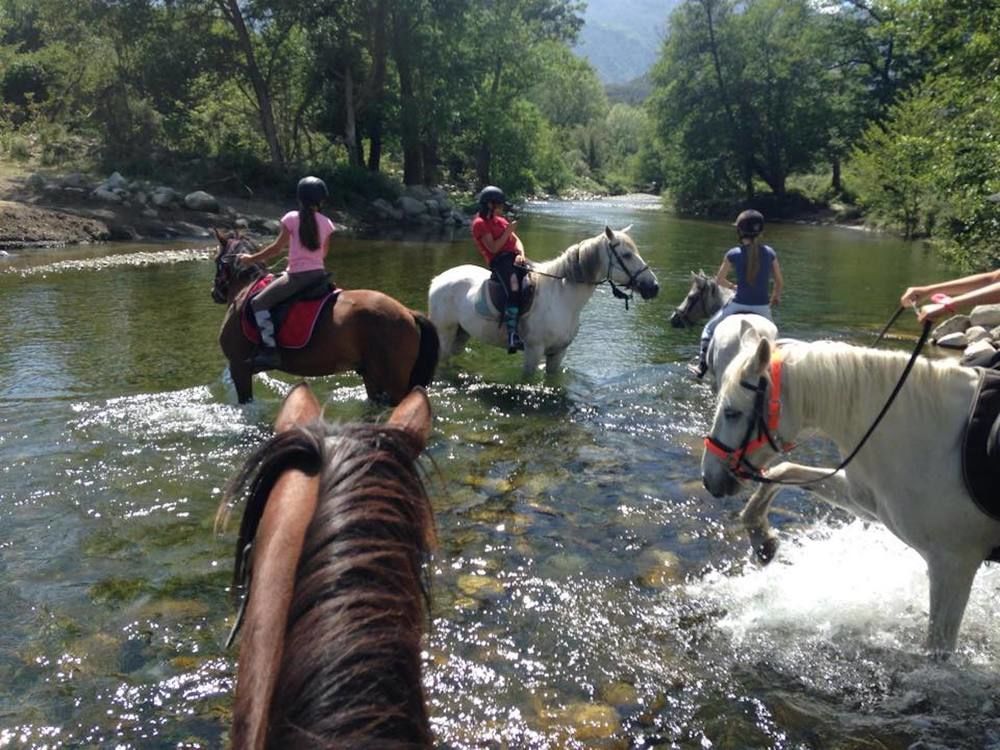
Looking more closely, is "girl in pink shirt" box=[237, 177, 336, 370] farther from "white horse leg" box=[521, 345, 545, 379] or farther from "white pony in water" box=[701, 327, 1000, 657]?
"white pony in water" box=[701, 327, 1000, 657]

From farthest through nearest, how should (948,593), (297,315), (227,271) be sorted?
(227,271)
(297,315)
(948,593)

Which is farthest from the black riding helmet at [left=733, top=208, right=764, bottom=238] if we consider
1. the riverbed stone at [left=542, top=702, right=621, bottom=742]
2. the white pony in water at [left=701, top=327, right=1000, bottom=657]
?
the riverbed stone at [left=542, top=702, right=621, bottom=742]

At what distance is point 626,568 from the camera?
17.2ft

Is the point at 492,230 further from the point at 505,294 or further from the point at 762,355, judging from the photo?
the point at 762,355

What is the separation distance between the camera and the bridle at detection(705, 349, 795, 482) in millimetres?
4086

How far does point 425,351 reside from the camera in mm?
8062

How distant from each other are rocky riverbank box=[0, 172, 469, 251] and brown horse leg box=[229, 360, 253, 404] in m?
14.7

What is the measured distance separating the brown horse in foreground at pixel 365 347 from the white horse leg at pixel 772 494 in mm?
3707

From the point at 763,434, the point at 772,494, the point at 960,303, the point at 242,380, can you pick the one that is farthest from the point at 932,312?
the point at 242,380

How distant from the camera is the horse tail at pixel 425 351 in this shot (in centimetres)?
801

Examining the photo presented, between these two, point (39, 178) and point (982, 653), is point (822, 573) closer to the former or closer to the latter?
point (982, 653)

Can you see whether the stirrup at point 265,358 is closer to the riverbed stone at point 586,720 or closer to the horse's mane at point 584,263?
the horse's mane at point 584,263

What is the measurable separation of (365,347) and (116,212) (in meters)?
19.6

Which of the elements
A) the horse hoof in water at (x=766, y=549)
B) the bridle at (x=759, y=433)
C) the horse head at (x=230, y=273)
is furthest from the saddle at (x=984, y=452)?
the horse head at (x=230, y=273)
